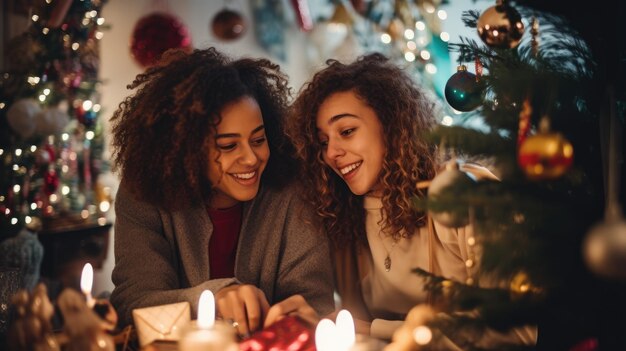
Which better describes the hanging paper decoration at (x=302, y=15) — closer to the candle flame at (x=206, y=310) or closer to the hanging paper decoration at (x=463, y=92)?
the hanging paper decoration at (x=463, y=92)

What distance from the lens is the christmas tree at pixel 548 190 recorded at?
0.85 metres

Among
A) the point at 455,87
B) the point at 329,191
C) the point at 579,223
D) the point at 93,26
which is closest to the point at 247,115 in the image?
the point at 329,191

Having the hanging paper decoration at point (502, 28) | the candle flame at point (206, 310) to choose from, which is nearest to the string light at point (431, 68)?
the hanging paper decoration at point (502, 28)

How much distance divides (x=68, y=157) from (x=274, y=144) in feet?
5.42

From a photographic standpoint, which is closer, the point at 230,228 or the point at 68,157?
the point at 230,228

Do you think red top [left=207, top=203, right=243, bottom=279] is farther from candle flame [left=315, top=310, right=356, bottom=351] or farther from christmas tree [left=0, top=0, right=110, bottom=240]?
christmas tree [left=0, top=0, right=110, bottom=240]

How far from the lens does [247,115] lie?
5.75ft

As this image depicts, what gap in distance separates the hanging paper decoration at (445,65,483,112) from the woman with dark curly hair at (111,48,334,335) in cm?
57

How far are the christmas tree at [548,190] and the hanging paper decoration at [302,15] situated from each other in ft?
12.2

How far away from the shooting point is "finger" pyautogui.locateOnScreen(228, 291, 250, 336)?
140 cm

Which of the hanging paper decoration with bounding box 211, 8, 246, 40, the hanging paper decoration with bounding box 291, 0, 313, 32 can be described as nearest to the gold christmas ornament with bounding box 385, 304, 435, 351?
the hanging paper decoration with bounding box 211, 8, 246, 40

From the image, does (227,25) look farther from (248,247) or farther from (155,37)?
(248,247)

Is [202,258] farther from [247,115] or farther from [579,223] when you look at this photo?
[579,223]

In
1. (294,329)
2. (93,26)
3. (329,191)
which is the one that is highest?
(93,26)
